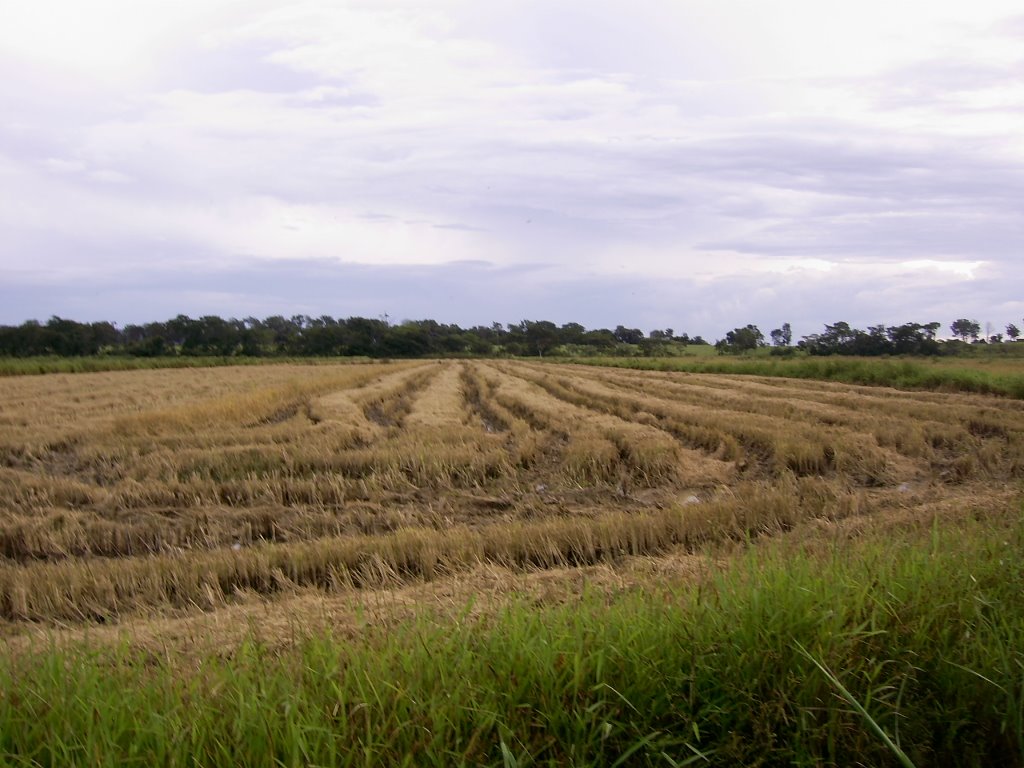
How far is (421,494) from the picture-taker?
849cm

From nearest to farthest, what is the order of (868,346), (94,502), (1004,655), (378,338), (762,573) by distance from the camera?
(1004,655), (762,573), (94,502), (868,346), (378,338)

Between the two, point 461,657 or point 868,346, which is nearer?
point 461,657

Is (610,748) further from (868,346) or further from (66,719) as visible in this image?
(868,346)

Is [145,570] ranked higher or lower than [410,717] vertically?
A: lower

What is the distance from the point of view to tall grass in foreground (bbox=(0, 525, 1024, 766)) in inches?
89.9

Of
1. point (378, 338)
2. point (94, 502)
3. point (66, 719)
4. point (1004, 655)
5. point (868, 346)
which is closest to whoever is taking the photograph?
point (66, 719)

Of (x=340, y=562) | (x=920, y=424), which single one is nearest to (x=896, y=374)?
(x=920, y=424)

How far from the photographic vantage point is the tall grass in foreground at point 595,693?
7.49 feet

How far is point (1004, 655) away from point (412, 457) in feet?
25.9

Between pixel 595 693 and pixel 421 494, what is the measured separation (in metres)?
6.09

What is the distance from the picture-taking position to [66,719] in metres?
2.30

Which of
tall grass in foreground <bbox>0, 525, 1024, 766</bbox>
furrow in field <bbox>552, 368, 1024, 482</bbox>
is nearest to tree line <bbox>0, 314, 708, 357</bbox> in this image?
furrow in field <bbox>552, 368, 1024, 482</bbox>

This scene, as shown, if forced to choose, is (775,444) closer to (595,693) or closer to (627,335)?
(595,693)

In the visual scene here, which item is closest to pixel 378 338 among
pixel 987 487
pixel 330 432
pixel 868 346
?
pixel 868 346
